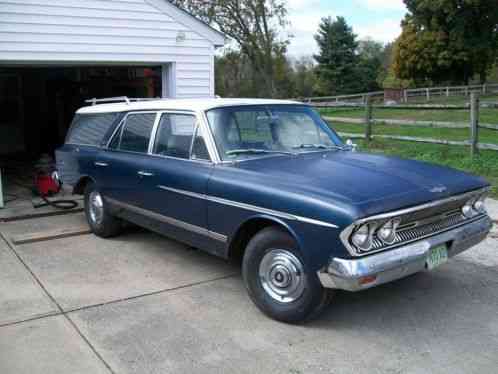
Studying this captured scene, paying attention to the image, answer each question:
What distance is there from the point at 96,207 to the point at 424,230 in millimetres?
4013

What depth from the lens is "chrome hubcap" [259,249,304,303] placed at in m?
3.93

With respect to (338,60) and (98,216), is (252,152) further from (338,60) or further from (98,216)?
(338,60)

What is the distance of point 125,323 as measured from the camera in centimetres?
414

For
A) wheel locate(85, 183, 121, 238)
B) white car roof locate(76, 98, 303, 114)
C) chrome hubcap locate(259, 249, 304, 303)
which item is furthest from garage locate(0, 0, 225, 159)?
chrome hubcap locate(259, 249, 304, 303)

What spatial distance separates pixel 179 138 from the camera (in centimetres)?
514

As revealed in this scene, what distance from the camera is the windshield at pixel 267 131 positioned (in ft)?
15.6

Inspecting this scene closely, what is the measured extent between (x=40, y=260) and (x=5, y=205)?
10.1ft

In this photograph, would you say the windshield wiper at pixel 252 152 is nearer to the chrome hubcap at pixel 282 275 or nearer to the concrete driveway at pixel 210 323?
the chrome hubcap at pixel 282 275

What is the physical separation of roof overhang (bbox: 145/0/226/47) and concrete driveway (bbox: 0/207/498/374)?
16.6ft

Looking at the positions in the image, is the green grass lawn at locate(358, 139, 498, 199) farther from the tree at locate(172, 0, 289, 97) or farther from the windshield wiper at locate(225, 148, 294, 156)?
the tree at locate(172, 0, 289, 97)

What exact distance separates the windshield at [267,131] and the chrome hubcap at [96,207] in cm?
222

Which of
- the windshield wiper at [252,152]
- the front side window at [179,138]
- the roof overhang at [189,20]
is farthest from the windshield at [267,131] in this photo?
the roof overhang at [189,20]

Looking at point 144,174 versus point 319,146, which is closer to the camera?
point 319,146

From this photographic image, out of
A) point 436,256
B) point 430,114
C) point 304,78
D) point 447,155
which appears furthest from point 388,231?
point 304,78
